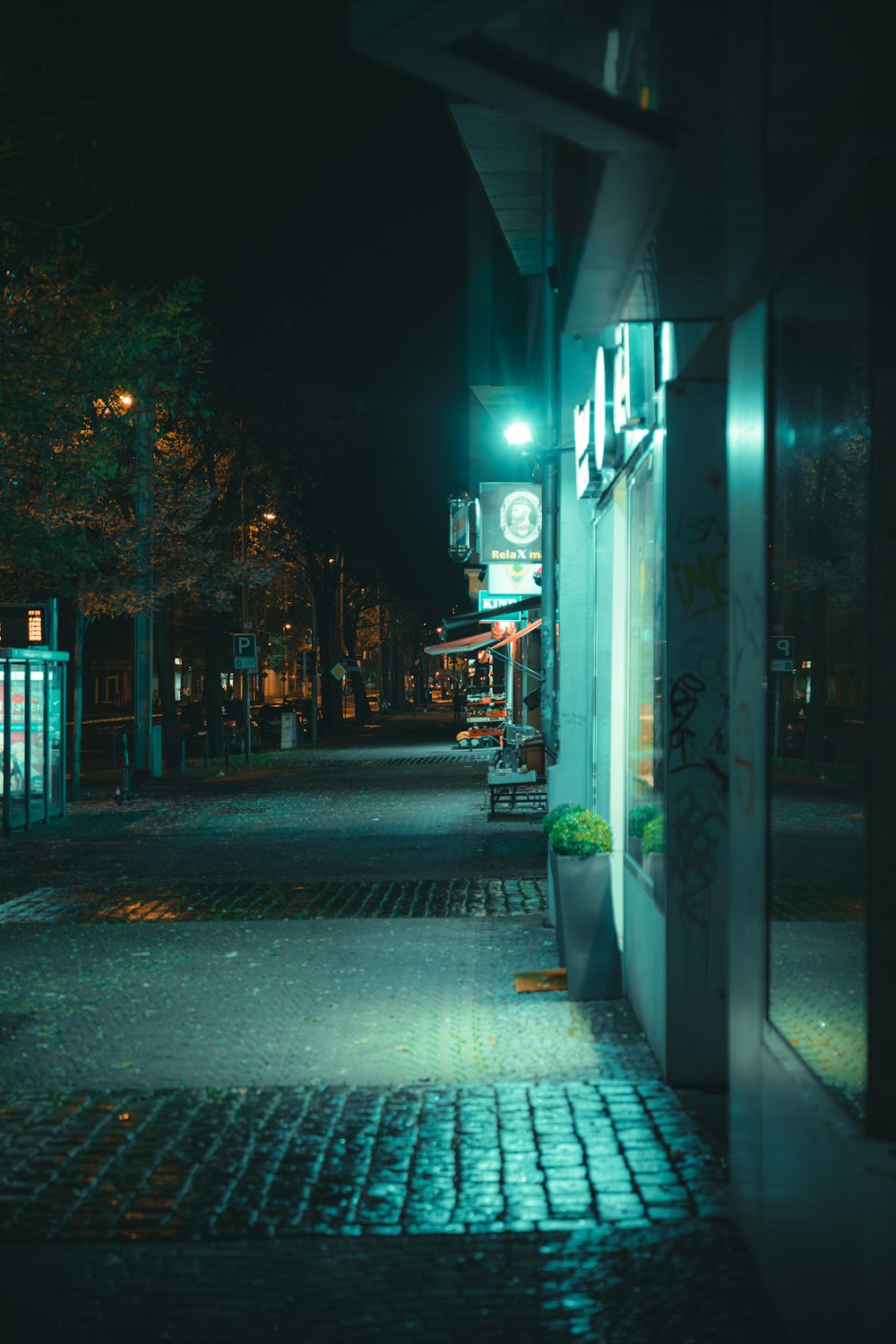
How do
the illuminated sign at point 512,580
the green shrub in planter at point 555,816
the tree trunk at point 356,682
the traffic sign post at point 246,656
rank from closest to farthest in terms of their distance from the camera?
the green shrub in planter at point 555,816 → the illuminated sign at point 512,580 → the traffic sign post at point 246,656 → the tree trunk at point 356,682

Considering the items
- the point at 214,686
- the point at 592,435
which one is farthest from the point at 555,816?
the point at 214,686

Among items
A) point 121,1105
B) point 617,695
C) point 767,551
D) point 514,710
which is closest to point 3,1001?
point 121,1105

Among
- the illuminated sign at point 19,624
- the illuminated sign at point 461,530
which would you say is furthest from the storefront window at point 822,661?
the illuminated sign at point 461,530

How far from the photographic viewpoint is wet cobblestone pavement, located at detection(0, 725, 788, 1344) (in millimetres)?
3977

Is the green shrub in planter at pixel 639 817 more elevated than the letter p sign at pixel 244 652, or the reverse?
the letter p sign at pixel 244 652

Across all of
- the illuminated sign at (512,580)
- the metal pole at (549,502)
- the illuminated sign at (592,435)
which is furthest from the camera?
the illuminated sign at (512,580)

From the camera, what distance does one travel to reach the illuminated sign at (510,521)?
22.1 meters

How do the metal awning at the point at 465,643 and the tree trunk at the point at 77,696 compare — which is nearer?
the tree trunk at the point at 77,696

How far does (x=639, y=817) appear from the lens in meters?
7.50

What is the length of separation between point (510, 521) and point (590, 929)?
15.0m

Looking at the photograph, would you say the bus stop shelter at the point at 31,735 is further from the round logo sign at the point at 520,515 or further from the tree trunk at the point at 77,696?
the round logo sign at the point at 520,515

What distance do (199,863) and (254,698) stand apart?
62.9 metres

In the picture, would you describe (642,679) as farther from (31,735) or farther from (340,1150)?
(31,735)

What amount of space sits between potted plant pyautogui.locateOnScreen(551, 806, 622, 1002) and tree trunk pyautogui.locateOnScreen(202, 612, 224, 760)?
87.7 ft
